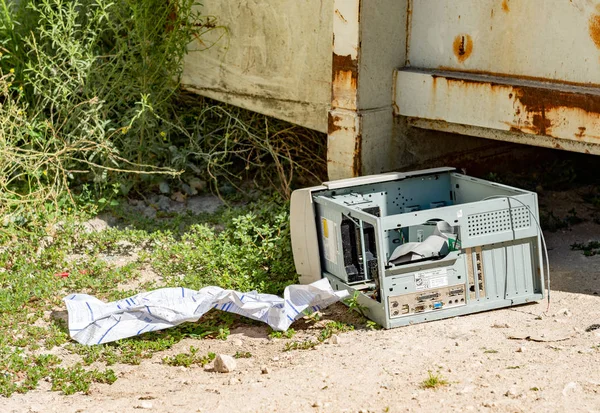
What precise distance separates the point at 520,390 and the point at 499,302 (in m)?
1.05

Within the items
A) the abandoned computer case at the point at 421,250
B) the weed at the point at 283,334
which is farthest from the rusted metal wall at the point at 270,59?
the weed at the point at 283,334

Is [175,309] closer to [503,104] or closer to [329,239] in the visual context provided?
[329,239]

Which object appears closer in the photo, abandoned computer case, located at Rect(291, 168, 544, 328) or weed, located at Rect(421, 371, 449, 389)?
weed, located at Rect(421, 371, 449, 389)

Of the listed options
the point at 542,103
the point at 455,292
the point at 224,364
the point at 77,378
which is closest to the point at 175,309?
the point at 224,364

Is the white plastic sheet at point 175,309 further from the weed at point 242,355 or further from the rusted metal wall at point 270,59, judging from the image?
the rusted metal wall at point 270,59

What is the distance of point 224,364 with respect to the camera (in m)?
3.98

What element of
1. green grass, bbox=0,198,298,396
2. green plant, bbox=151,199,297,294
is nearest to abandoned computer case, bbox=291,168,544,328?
green plant, bbox=151,199,297,294

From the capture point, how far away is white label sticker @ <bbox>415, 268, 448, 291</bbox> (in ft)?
14.4

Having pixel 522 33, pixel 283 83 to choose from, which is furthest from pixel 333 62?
pixel 522 33

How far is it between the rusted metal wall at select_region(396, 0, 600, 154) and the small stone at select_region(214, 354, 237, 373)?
2207mm

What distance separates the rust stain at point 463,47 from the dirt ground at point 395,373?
5.36 feet

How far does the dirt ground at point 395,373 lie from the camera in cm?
349

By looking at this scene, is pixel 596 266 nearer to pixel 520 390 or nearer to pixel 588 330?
pixel 588 330

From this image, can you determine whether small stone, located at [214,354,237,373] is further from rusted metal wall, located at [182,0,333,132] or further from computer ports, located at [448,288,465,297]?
rusted metal wall, located at [182,0,333,132]
